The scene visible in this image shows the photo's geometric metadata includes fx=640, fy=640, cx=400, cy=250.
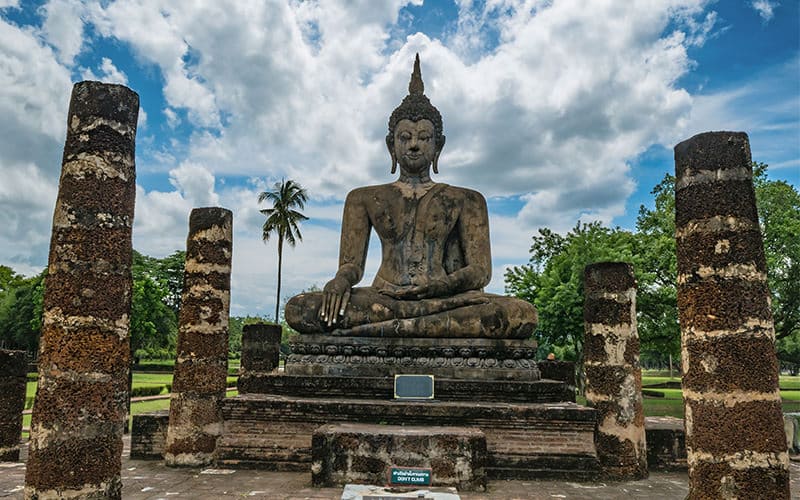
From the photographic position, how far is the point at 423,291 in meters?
10.7

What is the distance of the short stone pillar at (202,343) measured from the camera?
9.30 metres

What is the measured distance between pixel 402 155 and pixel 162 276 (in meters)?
40.0

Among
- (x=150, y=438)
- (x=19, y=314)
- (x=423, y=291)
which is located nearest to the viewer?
(x=150, y=438)

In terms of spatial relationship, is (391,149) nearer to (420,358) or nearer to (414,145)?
(414,145)

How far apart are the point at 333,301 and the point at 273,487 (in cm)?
369

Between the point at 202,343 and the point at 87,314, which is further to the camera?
the point at 202,343

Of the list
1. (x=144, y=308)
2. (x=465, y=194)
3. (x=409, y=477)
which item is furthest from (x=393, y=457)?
(x=144, y=308)

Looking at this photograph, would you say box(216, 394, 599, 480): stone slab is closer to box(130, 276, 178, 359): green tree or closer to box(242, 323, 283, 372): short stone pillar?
box(242, 323, 283, 372): short stone pillar

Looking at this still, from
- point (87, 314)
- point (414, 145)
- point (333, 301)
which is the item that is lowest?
point (87, 314)

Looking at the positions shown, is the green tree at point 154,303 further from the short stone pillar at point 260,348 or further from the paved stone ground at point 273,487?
the paved stone ground at point 273,487

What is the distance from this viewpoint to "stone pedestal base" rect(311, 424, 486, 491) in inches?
283

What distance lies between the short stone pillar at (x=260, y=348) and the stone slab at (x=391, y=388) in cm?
764

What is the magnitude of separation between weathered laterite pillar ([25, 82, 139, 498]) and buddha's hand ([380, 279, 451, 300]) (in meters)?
5.32

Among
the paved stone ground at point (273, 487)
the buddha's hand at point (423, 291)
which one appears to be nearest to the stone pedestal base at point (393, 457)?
the paved stone ground at point (273, 487)
